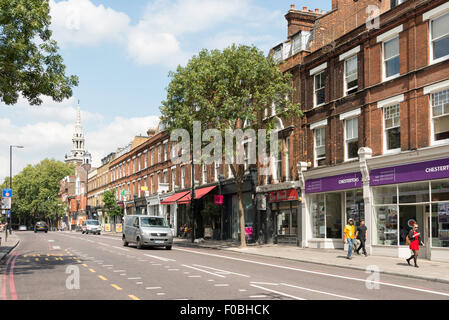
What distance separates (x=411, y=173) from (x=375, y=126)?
3.22 meters

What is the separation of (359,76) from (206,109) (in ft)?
26.5

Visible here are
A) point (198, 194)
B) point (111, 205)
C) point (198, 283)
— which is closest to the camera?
point (198, 283)

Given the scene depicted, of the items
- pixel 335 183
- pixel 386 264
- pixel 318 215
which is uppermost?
pixel 335 183

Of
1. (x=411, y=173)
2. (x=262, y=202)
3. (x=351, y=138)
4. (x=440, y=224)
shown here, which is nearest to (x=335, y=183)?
(x=351, y=138)

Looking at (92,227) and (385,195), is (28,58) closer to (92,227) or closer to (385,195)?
(385,195)

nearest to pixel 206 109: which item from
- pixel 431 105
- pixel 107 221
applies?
pixel 431 105

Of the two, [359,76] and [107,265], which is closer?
[107,265]

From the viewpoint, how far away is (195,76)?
25.5 m

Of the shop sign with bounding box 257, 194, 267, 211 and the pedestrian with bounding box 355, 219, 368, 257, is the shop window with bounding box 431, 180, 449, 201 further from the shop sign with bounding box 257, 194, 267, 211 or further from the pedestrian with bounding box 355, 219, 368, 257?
the shop sign with bounding box 257, 194, 267, 211

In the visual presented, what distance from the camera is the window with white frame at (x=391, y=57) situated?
71.3 ft

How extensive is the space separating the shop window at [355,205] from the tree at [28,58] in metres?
14.4

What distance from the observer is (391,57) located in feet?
72.1
